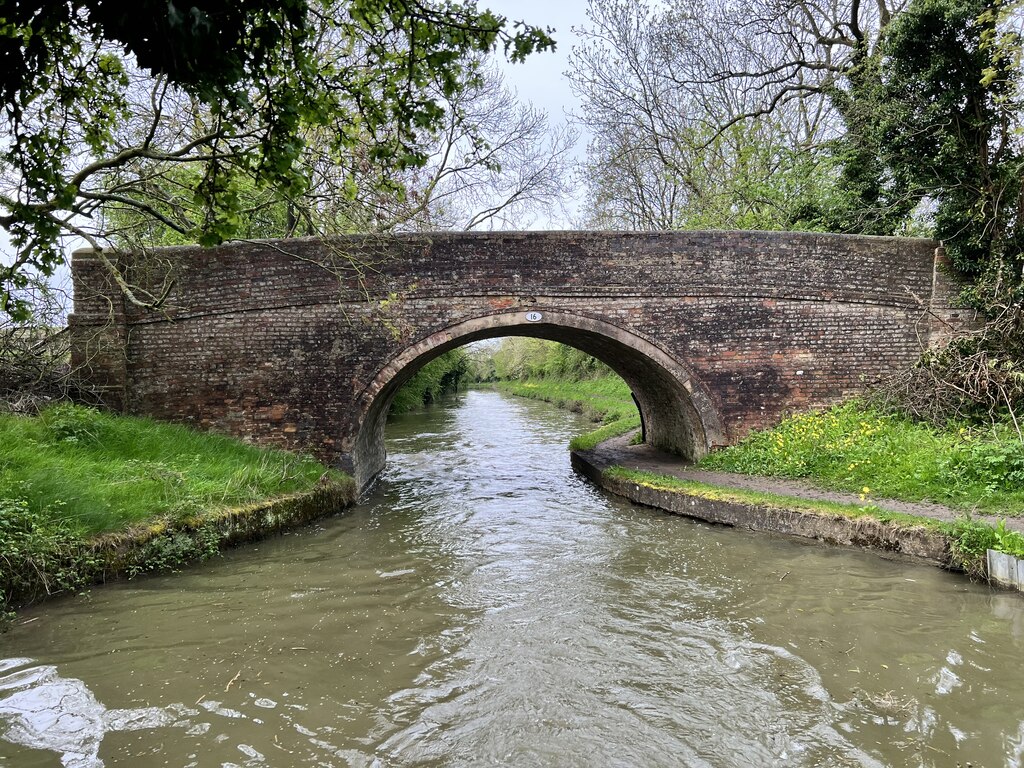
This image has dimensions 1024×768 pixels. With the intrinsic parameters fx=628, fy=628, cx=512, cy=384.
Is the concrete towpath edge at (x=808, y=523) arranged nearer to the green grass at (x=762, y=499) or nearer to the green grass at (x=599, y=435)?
the green grass at (x=762, y=499)

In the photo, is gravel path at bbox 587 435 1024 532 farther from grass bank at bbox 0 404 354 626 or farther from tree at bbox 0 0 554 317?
tree at bbox 0 0 554 317

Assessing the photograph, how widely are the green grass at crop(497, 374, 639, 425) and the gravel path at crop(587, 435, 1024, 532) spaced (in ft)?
17.8

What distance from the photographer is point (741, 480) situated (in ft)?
29.0

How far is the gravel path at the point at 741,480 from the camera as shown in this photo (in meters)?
6.76

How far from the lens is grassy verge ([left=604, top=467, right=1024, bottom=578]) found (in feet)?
18.7

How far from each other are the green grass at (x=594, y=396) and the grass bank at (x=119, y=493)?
38.2 ft

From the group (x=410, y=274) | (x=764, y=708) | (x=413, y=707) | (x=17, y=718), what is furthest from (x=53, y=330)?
(x=764, y=708)

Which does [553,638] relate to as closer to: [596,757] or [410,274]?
[596,757]

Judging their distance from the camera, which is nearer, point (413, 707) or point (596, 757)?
point (596, 757)

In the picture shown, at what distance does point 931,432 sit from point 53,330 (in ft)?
40.1

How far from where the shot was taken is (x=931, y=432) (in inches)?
328

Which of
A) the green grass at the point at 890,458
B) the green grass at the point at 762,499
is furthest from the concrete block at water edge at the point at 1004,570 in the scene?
the green grass at the point at 890,458

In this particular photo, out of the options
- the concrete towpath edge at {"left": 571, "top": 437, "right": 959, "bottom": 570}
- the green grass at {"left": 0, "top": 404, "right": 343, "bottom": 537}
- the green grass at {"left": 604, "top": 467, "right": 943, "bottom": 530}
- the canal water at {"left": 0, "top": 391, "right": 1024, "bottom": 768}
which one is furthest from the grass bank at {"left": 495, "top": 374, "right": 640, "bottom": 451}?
the canal water at {"left": 0, "top": 391, "right": 1024, "bottom": 768}

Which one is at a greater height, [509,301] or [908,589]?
[509,301]
